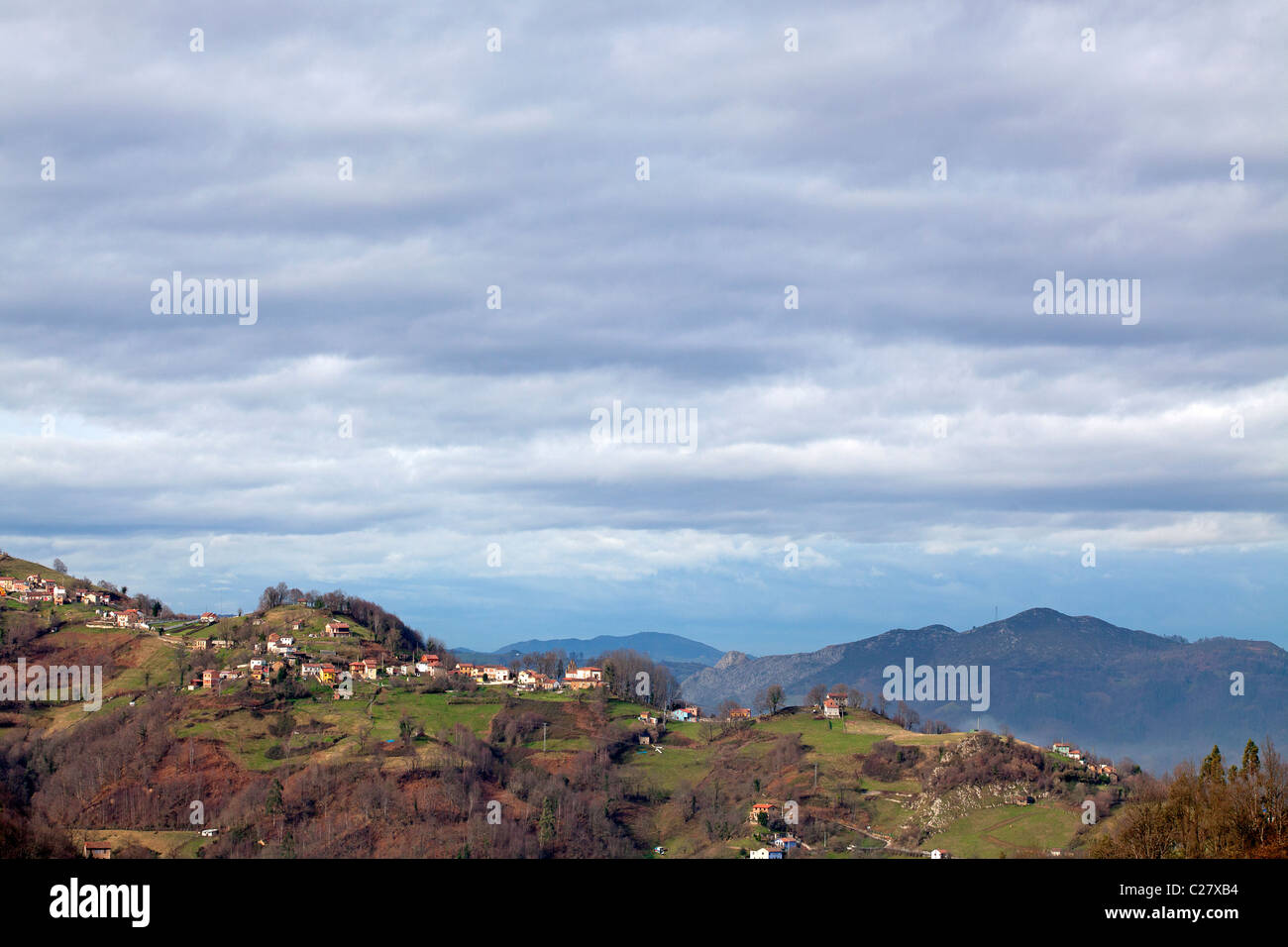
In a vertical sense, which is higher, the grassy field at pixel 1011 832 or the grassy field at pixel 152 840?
the grassy field at pixel 1011 832

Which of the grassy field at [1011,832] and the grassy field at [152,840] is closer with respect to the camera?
the grassy field at [1011,832]

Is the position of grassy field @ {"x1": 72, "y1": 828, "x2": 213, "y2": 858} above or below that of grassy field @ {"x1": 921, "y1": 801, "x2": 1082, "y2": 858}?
below

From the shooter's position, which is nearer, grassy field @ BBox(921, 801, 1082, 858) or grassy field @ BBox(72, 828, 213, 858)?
grassy field @ BBox(921, 801, 1082, 858)

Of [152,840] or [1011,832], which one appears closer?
[1011,832]

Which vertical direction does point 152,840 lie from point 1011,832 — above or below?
below
